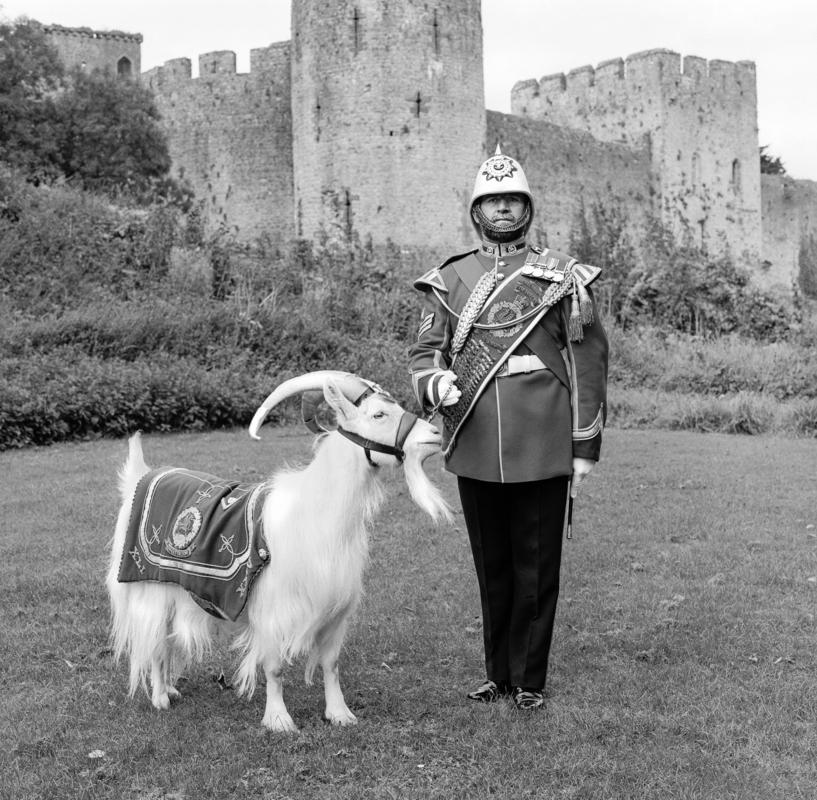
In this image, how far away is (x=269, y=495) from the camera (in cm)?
466

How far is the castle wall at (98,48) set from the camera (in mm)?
34062

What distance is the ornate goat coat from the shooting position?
4.70m

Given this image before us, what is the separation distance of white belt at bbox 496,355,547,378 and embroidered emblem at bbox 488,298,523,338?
0.36 feet

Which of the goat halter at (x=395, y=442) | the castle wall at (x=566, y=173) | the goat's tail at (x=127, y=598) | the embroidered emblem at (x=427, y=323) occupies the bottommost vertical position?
the goat's tail at (x=127, y=598)

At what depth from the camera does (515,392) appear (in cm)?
473

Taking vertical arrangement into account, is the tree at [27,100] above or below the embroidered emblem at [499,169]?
above

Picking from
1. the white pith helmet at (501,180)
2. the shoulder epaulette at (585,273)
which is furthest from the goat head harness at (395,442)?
the white pith helmet at (501,180)

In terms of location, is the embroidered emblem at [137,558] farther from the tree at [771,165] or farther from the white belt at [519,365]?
the tree at [771,165]

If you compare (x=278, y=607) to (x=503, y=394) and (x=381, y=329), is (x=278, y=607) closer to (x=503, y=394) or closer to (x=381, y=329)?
(x=503, y=394)

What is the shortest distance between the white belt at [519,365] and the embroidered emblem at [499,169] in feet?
2.46

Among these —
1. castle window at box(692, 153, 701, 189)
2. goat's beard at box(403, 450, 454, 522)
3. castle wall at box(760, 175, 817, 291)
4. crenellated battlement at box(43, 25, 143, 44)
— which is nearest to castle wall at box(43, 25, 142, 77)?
crenellated battlement at box(43, 25, 143, 44)

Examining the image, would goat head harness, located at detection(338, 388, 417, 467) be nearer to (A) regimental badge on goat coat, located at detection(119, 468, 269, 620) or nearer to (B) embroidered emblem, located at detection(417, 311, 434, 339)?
(A) regimental badge on goat coat, located at detection(119, 468, 269, 620)

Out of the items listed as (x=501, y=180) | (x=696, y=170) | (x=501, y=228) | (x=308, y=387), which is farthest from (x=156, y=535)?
(x=696, y=170)

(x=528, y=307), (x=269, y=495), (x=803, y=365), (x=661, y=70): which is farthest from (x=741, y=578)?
(x=661, y=70)
